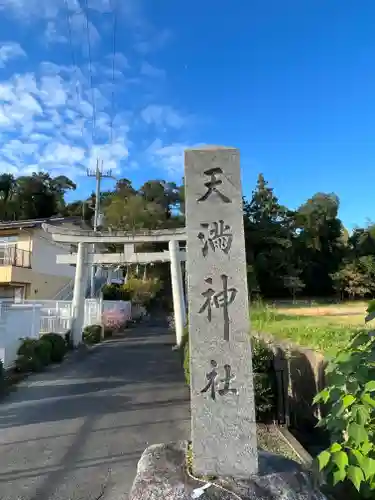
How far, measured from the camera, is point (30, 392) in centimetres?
728

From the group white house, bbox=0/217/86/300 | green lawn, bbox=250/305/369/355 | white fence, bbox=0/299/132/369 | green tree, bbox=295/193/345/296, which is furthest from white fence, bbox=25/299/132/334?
green tree, bbox=295/193/345/296

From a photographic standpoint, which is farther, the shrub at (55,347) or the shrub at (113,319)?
the shrub at (113,319)

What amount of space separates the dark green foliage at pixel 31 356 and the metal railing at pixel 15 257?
1199cm

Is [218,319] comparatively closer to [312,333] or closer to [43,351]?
[312,333]

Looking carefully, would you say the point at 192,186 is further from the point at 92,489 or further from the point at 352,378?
the point at 92,489

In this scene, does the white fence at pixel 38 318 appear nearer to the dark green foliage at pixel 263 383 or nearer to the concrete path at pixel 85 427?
the concrete path at pixel 85 427

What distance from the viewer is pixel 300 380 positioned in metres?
5.84

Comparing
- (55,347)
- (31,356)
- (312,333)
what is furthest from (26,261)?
(312,333)

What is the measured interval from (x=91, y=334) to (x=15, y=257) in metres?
8.42

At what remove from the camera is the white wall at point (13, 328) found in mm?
8086

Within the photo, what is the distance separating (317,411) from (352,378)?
3.42 metres

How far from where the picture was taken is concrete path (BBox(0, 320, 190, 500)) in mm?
3818

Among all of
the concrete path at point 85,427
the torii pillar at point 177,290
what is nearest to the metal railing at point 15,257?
the torii pillar at point 177,290

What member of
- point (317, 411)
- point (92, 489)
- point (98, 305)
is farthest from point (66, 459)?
point (98, 305)
